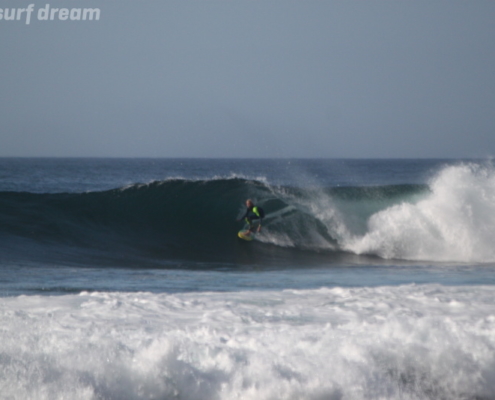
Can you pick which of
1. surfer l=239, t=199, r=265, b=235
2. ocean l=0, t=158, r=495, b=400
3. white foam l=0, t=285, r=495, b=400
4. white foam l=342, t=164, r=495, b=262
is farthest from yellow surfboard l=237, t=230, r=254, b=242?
white foam l=0, t=285, r=495, b=400

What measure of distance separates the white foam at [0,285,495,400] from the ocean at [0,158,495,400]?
0.01 meters

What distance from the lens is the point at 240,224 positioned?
1627 centimetres

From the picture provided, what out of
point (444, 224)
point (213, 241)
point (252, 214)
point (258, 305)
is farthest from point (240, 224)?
point (258, 305)

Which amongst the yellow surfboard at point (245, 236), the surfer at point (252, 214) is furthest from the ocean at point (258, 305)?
the surfer at point (252, 214)

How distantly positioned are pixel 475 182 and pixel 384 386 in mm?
11478

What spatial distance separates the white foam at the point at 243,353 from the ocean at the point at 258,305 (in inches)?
0.4

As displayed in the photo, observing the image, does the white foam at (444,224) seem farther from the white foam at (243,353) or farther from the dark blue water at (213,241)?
the white foam at (243,353)

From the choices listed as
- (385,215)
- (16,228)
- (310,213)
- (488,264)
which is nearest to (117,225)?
(16,228)

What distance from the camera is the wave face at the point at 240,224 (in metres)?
13.3

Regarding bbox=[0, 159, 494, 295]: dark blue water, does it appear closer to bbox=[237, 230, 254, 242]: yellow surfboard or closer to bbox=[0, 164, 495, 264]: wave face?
bbox=[0, 164, 495, 264]: wave face

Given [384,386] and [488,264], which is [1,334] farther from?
[488,264]

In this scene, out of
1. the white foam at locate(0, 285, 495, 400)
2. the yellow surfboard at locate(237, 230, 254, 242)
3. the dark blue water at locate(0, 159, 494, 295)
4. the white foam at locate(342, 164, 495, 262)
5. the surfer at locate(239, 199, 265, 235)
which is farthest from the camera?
the yellow surfboard at locate(237, 230, 254, 242)

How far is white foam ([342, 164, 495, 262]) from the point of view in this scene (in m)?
13.5

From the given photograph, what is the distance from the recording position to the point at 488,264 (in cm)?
1198
